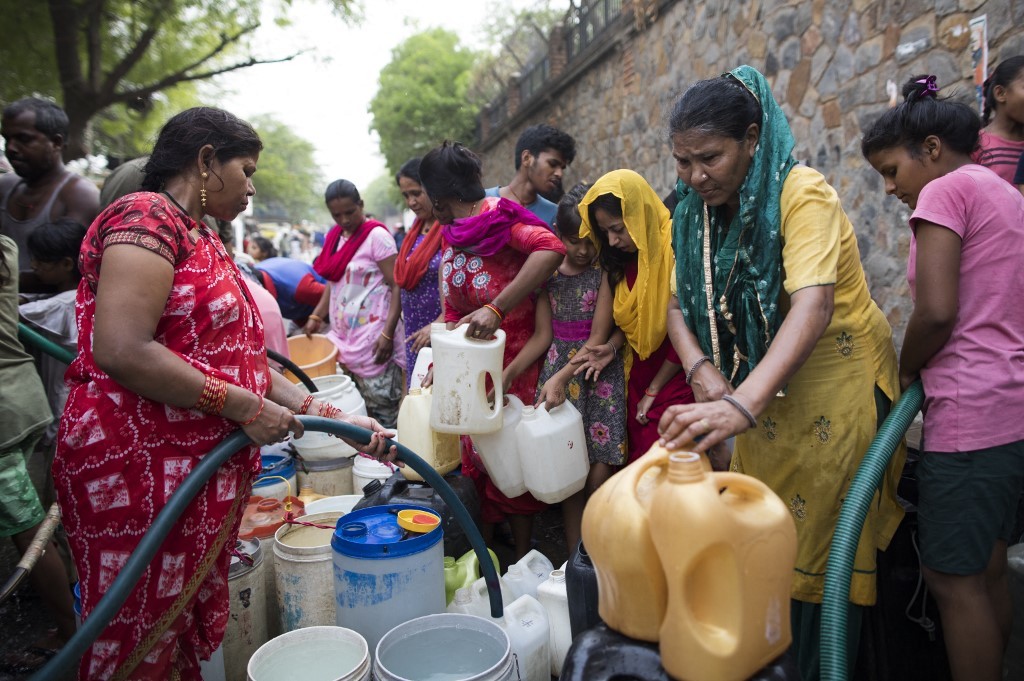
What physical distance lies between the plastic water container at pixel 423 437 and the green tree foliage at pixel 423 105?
64.4 ft

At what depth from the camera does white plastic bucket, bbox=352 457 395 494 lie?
3.56m

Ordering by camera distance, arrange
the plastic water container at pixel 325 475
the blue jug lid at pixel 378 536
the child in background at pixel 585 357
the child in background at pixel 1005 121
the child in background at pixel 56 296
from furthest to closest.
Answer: the plastic water container at pixel 325 475, the child in background at pixel 56 296, the child in background at pixel 585 357, the child in background at pixel 1005 121, the blue jug lid at pixel 378 536

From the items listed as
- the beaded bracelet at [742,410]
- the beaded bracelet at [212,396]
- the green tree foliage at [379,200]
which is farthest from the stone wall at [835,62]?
the green tree foliage at [379,200]

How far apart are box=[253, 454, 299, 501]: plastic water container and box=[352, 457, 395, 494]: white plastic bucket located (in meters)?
0.33

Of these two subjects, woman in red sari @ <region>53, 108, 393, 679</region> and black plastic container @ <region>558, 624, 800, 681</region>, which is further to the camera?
woman in red sari @ <region>53, 108, 393, 679</region>

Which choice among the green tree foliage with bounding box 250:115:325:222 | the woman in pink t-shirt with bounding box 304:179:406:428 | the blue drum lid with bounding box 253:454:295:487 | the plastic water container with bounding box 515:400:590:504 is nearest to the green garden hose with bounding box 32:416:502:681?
the plastic water container with bounding box 515:400:590:504

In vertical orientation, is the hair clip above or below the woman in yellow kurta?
above

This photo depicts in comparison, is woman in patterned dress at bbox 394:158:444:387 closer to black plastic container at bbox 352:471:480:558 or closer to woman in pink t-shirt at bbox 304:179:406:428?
woman in pink t-shirt at bbox 304:179:406:428

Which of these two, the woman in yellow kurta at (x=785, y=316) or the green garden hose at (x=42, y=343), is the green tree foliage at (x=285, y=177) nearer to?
the green garden hose at (x=42, y=343)

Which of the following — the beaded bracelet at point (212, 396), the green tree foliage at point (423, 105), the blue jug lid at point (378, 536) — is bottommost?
the blue jug lid at point (378, 536)

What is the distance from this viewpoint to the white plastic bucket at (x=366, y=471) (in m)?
3.56

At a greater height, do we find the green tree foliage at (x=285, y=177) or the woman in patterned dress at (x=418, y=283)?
the green tree foliage at (x=285, y=177)

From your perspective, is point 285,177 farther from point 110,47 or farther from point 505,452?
point 505,452

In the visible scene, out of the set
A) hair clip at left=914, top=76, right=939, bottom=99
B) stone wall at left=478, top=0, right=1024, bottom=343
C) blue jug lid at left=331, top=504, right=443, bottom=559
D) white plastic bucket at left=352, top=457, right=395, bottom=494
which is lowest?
white plastic bucket at left=352, top=457, right=395, bottom=494
